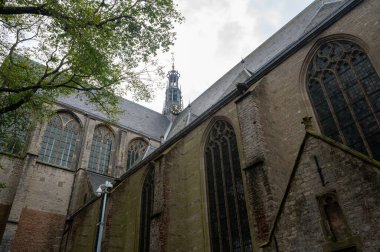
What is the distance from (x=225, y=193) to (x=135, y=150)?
1412cm

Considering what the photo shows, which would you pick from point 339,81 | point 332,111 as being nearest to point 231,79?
point 339,81

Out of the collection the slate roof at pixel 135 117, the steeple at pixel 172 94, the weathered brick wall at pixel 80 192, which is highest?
the steeple at pixel 172 94

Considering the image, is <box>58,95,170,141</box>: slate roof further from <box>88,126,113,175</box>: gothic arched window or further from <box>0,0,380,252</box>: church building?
<box>0,0,380,252</box>: church building

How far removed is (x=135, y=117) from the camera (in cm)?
2492

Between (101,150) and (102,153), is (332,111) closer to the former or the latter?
(102,153)

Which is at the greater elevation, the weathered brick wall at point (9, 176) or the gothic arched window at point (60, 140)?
the gothic arched window at point (60, 140)

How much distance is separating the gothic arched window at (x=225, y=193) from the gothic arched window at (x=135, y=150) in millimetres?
12120

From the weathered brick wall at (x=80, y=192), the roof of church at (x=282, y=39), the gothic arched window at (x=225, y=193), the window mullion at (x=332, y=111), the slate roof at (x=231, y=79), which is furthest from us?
the weathered brick wall at (x=80, y=192)

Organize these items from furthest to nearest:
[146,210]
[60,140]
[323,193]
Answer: [60,140] → [146,210] → [323,193]

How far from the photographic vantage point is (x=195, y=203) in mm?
9922

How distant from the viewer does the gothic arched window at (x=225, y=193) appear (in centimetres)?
833

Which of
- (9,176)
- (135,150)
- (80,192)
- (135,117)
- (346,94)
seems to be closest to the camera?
(346,94)

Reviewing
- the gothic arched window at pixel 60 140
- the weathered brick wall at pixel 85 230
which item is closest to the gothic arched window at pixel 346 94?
the weathered brick wall at pixel 85 230

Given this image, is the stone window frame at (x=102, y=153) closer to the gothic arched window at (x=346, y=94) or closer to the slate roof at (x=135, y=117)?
the slate roof at (x=135, y=117)
